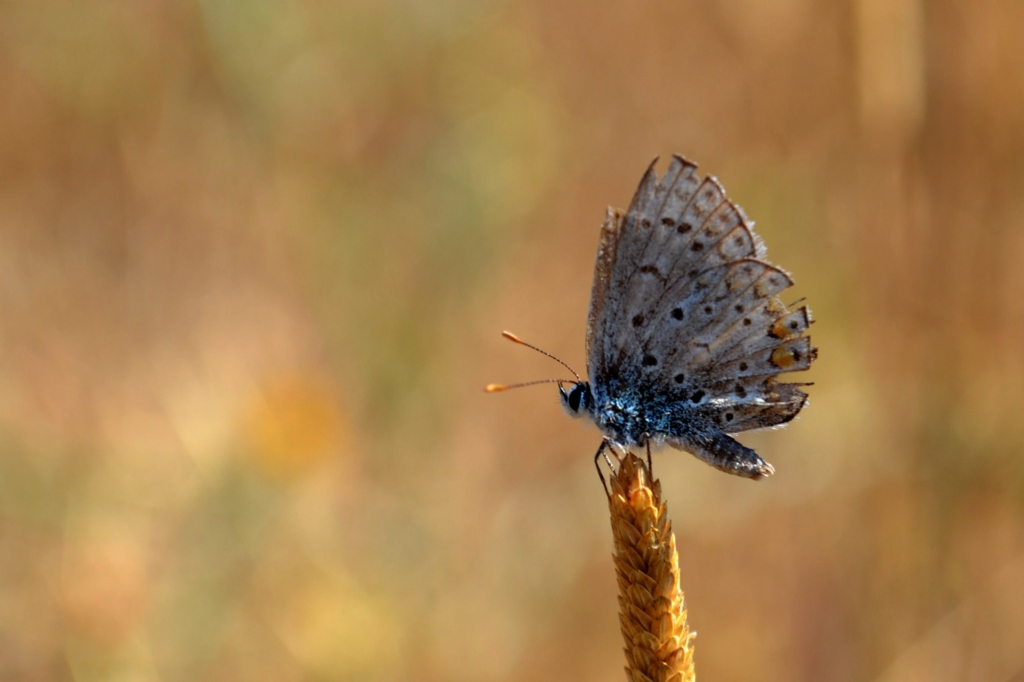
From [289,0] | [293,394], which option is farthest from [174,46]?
[293,394]

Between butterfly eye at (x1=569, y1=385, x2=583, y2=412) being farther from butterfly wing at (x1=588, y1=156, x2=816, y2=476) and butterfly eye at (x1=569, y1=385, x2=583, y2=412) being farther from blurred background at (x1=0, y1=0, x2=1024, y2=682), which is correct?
blurred background at (x1=0, y1=0, x2=1024, y2=682)

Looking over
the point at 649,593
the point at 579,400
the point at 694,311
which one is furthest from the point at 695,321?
the point at 649,593

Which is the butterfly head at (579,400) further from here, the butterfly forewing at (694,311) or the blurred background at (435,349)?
the blurred background at (435,349)

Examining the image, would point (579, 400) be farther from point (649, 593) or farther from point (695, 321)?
point (649, 593)

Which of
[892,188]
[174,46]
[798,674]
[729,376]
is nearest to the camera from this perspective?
[729,376]

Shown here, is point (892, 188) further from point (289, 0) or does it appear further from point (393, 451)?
point (289, 0)

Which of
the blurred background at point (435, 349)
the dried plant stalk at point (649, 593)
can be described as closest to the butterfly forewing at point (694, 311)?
the dried plant stalk at point (649, 593)
